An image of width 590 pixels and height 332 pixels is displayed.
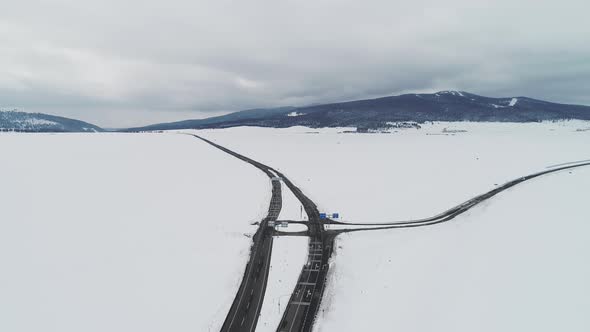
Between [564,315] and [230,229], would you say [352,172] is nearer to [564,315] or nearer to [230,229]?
[230,229]

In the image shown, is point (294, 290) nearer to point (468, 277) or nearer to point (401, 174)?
point (468, 277)

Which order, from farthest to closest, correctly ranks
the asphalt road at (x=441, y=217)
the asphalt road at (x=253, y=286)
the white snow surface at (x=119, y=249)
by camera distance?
the asphalt road at (x=441, y=217) < the white snow surface at (x=119, y=249) < the asphalt road at (x=253, y=286)

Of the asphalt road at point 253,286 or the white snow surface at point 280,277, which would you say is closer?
the asphalt road at point 253,286

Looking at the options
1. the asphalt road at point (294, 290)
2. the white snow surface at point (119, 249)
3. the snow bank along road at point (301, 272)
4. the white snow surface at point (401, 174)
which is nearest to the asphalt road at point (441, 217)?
the snow bank along road at point (301, 272)

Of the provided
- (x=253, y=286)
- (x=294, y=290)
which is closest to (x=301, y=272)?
(x=294, y=290)

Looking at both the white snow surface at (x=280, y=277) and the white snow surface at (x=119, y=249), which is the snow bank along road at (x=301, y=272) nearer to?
the white snow surface at (x=280, y=277)

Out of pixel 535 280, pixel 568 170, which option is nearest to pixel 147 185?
pixel 535 280
